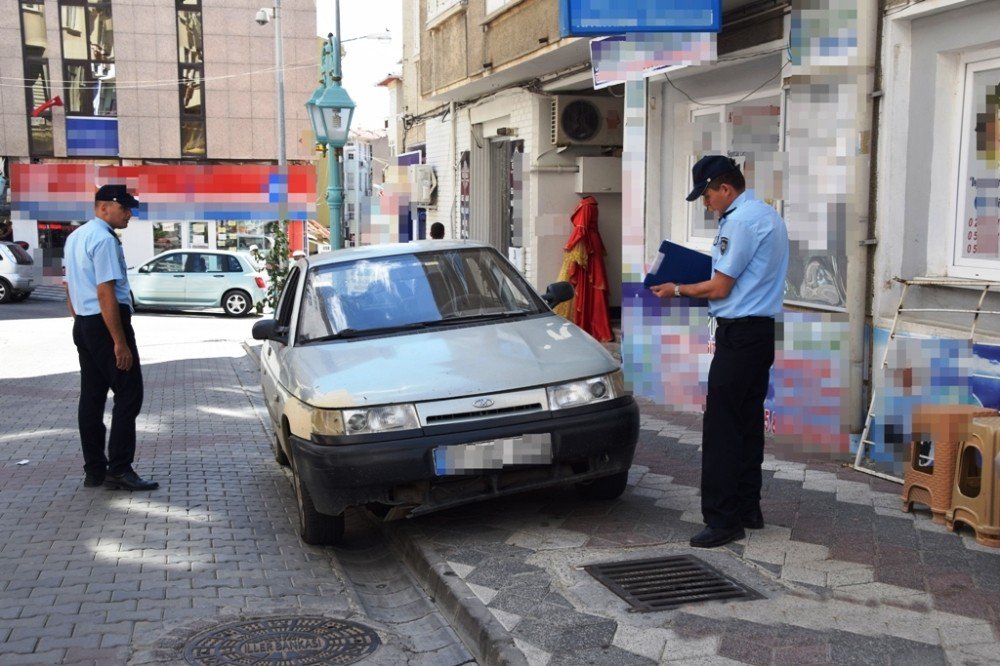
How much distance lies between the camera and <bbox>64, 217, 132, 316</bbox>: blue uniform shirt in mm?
6828

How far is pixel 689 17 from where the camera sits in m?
8.36

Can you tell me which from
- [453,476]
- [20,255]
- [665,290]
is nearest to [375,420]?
[453,476]

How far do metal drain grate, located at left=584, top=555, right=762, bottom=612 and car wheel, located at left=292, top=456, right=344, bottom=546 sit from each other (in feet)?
5.10

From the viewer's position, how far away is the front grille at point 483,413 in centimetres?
546

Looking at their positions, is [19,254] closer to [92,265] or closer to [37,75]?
[37,75]

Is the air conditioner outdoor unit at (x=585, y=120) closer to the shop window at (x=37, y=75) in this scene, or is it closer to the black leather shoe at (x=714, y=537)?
the black leather shoe at (x=714, y=537)

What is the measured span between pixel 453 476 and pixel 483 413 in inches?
14.0

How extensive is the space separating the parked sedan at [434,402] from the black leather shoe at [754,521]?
711 millimetres

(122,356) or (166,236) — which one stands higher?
(122,356)

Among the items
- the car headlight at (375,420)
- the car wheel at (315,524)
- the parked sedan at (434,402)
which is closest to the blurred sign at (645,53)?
the parked sedan at (434,402)

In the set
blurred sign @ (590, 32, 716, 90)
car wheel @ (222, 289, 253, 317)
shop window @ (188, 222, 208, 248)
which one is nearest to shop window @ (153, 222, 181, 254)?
shop window @ (188, 222, 208, 248)

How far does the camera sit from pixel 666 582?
16.2 feet

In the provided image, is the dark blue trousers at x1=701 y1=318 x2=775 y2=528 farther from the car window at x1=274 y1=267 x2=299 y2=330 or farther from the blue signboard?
the blue signboard

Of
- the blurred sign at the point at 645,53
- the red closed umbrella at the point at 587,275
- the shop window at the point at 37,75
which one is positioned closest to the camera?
the blurred sign at the point at 645,53
